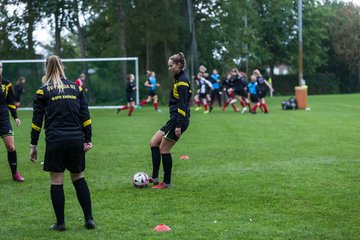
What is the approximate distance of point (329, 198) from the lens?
8.57m

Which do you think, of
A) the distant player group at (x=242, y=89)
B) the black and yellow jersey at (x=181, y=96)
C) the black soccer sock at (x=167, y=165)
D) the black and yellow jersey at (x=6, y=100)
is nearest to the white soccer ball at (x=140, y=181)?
the black soccer sock at (x=167, y=165)

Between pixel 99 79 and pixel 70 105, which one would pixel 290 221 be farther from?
pixel 99 79

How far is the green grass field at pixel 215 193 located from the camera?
22.9 ft

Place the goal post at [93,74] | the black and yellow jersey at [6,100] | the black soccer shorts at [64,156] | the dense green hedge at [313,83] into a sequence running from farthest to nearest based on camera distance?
the dense green hedge at [313,83], the goal post at [93,74], the black and yellow jersey at [6,100], the black soccer shorts at [64,156]

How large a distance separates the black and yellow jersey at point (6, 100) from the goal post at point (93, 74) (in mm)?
20675

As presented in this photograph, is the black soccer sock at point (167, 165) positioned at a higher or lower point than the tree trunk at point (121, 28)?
lower

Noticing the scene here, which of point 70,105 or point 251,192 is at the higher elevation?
point 70,105

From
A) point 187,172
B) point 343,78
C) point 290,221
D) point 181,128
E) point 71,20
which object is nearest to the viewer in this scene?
point 290,221

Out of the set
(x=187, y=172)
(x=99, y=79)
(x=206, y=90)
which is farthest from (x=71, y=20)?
(x=187, y=172)

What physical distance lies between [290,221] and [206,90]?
21.7 meters

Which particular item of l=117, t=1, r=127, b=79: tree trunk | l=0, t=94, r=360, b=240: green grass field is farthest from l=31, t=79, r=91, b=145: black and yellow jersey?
l=117, t=1, r=127, b=79: tree trunk

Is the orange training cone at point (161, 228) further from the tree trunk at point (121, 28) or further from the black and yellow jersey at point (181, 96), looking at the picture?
the tree trunk at point (121, 28)

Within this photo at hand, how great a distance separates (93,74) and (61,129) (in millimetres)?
25539

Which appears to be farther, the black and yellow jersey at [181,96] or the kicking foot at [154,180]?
the kicking foot at [154,180]
